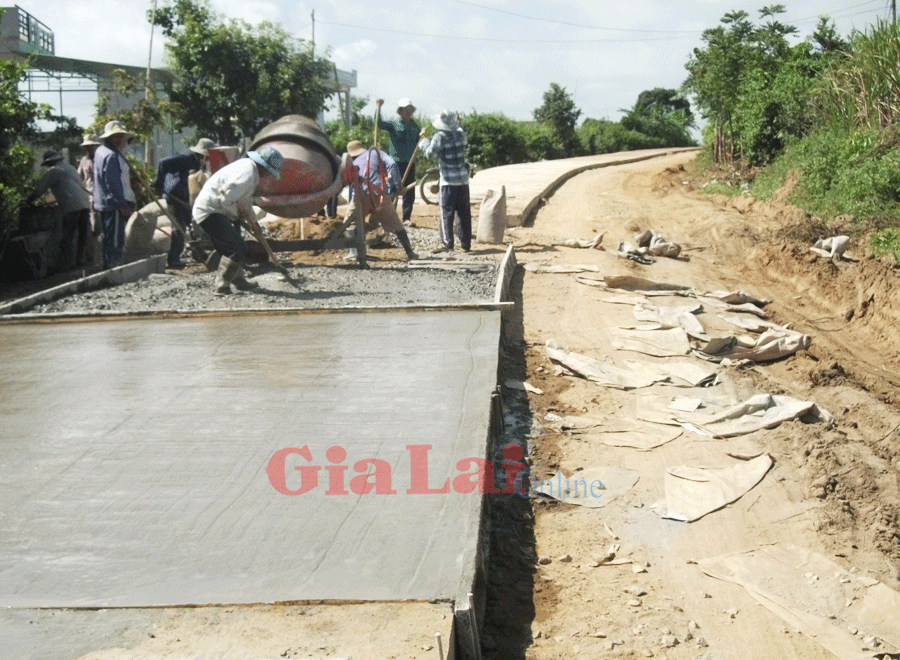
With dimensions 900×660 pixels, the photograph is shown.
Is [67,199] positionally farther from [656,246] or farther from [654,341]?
[656,246]

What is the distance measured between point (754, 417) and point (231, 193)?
A: 5079 mm

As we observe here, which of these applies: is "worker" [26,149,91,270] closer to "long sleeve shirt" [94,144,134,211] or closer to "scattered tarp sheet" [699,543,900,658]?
"long sleeve shirt" [94,144,134,211]

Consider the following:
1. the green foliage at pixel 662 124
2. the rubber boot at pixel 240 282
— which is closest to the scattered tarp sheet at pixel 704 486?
the rubber boot at pixel 240 282

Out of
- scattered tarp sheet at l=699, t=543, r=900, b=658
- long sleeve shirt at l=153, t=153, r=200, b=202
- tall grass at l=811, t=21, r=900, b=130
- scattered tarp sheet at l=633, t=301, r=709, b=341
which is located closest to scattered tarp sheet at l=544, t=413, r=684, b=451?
scattered tarp sheet at l=699, t=543, r=900, b=658

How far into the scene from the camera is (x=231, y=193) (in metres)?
8.93

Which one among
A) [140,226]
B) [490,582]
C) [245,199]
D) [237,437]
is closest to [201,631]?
[490,582]

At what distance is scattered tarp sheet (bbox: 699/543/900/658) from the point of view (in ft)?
12.9

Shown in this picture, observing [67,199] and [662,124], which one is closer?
[67,199]

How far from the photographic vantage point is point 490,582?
4.36 m

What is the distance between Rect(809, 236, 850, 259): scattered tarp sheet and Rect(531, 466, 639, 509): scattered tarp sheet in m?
7.78

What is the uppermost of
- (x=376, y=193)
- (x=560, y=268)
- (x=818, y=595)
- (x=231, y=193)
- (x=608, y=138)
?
(x=608, y=138)

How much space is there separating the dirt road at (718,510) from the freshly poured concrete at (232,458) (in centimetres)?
54

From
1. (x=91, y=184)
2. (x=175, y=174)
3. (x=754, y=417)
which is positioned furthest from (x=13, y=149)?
(x=754, y=417)

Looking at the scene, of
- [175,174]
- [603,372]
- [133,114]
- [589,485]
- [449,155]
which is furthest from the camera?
[133,114]
